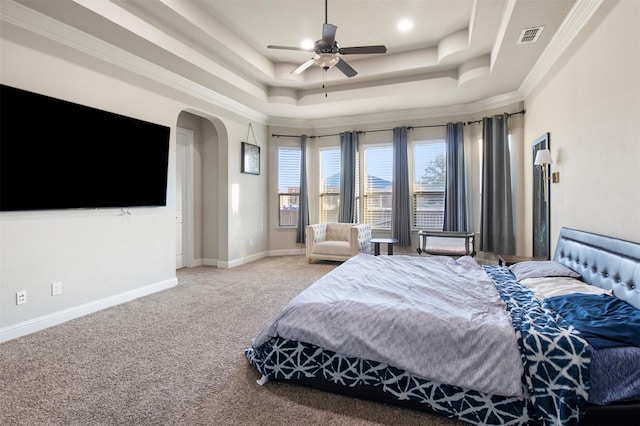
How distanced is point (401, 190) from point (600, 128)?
12.0 ft

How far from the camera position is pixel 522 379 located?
1.58 meters

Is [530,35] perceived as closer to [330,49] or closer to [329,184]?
[330,49]

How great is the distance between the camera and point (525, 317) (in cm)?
183

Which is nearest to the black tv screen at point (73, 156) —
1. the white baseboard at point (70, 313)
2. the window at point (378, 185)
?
the white baseboard at point (70, 313)

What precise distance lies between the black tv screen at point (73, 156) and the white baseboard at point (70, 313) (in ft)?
3.47

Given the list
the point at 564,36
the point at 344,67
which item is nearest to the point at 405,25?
the point at 344,67

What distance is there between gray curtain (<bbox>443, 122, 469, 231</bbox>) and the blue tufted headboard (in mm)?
2665

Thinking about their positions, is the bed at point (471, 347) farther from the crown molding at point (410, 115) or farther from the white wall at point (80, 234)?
the crown molding at point (410, 115)

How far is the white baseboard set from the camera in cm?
283

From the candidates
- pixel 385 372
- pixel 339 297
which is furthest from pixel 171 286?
pixel 385 372

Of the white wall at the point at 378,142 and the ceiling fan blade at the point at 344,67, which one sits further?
the white wall at the point at 378,142

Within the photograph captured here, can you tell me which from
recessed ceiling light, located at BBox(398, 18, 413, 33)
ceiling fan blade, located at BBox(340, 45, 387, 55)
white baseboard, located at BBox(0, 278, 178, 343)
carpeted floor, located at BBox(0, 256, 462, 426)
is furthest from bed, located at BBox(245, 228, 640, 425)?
recessed ceiling light, located at BBox(398, 18, 413, 33)

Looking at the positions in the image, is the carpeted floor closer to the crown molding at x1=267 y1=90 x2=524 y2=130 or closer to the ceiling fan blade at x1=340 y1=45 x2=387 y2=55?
the ceiling fan blade at x1=340 y1=45 x2=387 y2=55

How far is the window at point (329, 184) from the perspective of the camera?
7.07 m
